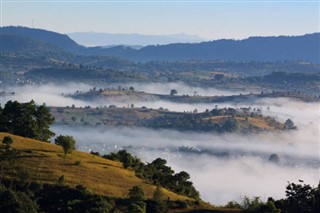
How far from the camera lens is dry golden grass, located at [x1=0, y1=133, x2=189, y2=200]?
98.7 m

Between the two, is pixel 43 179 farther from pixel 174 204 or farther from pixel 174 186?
pixel 174 186

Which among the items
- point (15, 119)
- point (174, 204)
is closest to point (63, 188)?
point (174, 204)

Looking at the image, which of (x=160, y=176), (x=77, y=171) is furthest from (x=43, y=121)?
(x=77, y=171)

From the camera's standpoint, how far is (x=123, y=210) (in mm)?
90438

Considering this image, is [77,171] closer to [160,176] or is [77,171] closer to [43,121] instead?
[160,176]

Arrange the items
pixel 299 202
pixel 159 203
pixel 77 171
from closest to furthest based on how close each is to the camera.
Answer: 1. pixel 159 203
2. pixel 299 202
3. pixel 77 171

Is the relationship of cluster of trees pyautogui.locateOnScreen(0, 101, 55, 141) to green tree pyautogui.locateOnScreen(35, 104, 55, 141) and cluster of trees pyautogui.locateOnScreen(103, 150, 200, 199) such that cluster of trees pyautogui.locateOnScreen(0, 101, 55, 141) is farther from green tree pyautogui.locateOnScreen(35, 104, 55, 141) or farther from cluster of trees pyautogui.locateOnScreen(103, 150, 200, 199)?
cluster of trees pyautogui.locateOnScreen(103, 150, 200, 199)

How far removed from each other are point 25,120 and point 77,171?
135 feet

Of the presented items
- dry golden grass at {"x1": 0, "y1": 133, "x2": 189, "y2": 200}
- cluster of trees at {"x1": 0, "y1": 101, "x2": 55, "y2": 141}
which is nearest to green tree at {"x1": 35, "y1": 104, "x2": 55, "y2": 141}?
cluster of trees at {"x1": 0, "y1": 101, "x2": 55, "y2": 141}

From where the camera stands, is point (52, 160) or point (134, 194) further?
point (52, 160)

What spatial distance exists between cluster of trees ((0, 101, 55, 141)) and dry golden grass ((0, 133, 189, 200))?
59.8ft

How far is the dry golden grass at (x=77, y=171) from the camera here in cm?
9869

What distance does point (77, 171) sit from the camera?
105500mm

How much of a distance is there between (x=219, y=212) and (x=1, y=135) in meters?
52.4
